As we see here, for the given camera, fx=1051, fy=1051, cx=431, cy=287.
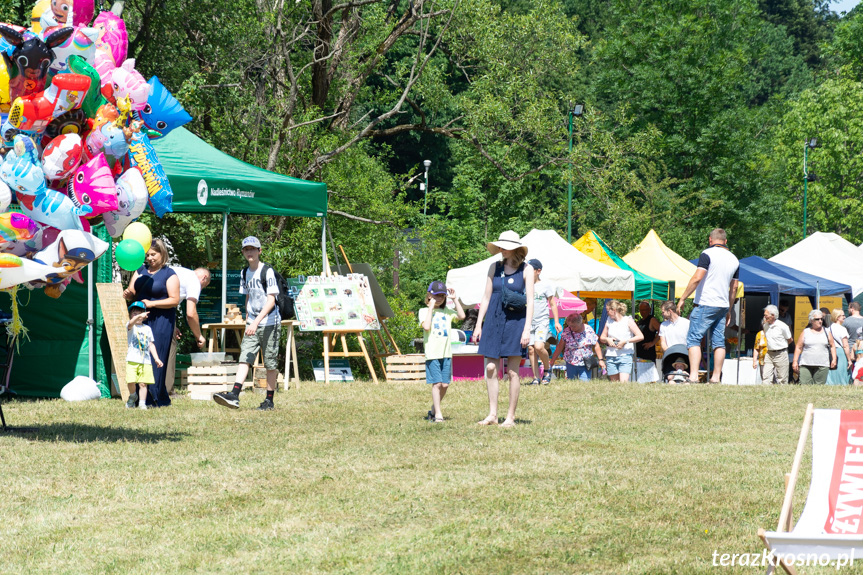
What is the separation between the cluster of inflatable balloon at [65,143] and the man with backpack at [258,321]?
2431mm

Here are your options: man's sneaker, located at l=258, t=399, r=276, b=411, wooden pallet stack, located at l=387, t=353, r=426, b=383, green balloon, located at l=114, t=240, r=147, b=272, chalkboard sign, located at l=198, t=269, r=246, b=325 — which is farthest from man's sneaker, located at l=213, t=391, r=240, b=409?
wooden pallet stack, located at l=387, t=353, r=426, b=383

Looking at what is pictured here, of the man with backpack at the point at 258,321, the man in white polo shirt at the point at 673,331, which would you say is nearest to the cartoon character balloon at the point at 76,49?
the man with backpack at the point at 258,321

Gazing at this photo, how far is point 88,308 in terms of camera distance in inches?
490

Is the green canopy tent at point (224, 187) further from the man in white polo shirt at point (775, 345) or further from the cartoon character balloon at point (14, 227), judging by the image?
the man in white polo shirt at point (775, 345)

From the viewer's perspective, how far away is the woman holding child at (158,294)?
10.8m

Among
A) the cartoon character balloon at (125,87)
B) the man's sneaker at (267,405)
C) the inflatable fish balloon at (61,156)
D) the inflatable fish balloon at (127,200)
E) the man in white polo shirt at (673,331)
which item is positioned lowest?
the man's sneaker at (267,405)

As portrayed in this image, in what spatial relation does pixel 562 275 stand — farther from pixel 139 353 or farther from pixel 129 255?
pixel 129 255

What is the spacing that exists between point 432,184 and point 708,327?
4035 centimetres

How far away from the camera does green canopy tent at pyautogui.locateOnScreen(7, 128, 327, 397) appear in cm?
1255

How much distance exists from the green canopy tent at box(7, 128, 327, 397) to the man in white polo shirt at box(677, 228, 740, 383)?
5.89 m

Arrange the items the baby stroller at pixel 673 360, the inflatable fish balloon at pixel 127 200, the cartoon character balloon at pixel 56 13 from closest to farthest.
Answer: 1. the cartoon character balloon at pixel 56 13
2. the inflatable fish balloon at pixel 127 200
3. the baby stroller at pixel 673 360

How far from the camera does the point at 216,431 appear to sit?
30.5 feet

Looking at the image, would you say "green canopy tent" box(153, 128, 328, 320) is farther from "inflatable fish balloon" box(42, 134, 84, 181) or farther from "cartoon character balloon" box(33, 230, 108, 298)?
"cartoon character balloon" box(33, 230, 108, 298)

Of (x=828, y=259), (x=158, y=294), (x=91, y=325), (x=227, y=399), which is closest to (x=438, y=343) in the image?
(x=227, y=399)
